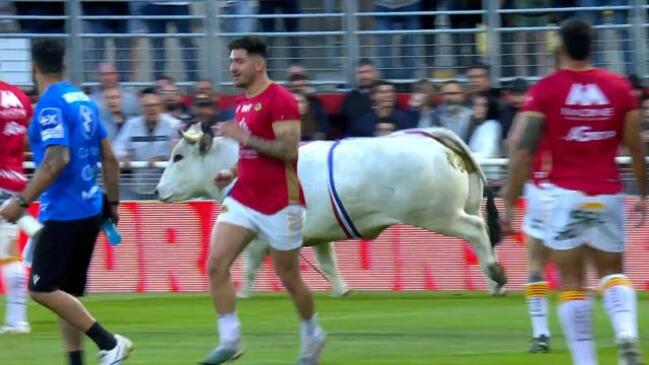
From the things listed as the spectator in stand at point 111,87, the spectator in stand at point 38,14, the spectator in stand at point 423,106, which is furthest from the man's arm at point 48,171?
the spectator in stand at point 38,14

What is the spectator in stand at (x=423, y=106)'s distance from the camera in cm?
1770

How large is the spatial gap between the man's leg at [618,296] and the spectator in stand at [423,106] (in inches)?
334

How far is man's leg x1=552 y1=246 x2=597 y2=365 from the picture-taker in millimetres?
9016

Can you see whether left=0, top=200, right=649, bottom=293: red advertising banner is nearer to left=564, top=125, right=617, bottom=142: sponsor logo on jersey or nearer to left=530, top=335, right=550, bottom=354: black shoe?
left=530, top=335, right=550, bottom=354: black shoe

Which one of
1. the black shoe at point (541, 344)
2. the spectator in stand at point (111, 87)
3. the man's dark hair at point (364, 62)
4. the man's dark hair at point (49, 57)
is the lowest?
the black shoe at point (541, 344)

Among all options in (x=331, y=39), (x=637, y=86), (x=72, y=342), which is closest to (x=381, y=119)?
(x=331, y=39)

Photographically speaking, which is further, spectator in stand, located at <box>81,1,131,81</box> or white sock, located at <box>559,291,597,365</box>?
spectator in stand, located at <box>81,1,131,81</box>

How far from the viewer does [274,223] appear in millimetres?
10062

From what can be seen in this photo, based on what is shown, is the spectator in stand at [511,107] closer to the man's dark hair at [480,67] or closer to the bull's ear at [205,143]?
the man's dark hair at [480,67]

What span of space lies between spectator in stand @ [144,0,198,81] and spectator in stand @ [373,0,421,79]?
2.25 metres

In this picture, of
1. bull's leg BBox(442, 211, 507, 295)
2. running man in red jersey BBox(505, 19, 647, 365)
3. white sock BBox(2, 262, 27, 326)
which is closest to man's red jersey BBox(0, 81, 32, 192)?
white sock BBox(2, 262, 27, 326)

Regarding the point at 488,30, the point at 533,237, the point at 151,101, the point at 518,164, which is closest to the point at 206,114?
the point at 151,101

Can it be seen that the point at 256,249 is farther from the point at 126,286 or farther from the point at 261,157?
the point at 261,157

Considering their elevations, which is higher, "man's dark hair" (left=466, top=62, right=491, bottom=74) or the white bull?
"man's dark hair" (left=466, top=62, right=491, bottom=74)
